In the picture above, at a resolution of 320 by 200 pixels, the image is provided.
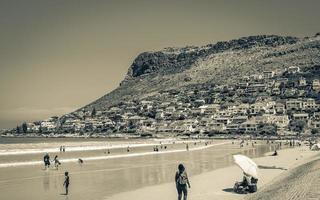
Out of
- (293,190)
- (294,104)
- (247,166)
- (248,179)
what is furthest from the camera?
(294,104)

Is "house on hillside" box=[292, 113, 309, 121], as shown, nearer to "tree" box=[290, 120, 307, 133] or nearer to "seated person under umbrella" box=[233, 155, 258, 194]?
"tree" box=[290, 120, 307, 133]

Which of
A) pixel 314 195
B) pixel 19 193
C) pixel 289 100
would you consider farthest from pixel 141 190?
pixel 289 100

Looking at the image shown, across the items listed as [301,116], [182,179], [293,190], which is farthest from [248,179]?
[301,116]

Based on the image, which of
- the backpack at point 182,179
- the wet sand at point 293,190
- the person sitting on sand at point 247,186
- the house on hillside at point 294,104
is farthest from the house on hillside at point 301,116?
the backpack at point 182,179

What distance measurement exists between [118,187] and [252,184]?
321 inches

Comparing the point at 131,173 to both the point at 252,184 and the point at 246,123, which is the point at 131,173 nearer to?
the point at 252,184

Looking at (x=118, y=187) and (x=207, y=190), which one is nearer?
(x=207, y=190)

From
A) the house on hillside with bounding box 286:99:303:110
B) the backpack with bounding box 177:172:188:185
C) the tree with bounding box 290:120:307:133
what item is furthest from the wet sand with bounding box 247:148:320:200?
the house on hillside with bounding box 286:99:303:110

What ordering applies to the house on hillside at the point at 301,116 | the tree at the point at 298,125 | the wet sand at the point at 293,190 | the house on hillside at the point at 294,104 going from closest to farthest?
1. the wet sand at the point at 293,190
2. the tree at the point at 298,125
3. the house on hillside at the point at 301,116
4. the house on hillside at the point at 294,104

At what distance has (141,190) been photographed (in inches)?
984

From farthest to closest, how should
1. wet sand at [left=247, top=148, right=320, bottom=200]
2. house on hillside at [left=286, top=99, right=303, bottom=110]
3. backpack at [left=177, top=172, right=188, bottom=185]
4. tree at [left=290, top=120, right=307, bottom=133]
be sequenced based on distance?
house on hillside at [left=286, top=99, right=303, bottom=110]
tree at [left=290, top=120, right=307, bottom=133]
wet sand at [left=247, top=148, right=320, bottom=200]
backpack at [left=177, top=172, right=188, bottom=185]

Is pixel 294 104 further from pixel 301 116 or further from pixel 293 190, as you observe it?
pixel 293 190

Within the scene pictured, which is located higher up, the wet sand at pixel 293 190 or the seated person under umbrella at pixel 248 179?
the seated person under umbrella at pixel 248 179

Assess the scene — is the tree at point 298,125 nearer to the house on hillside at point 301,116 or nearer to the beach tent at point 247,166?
the house on hillside at point 301,116
